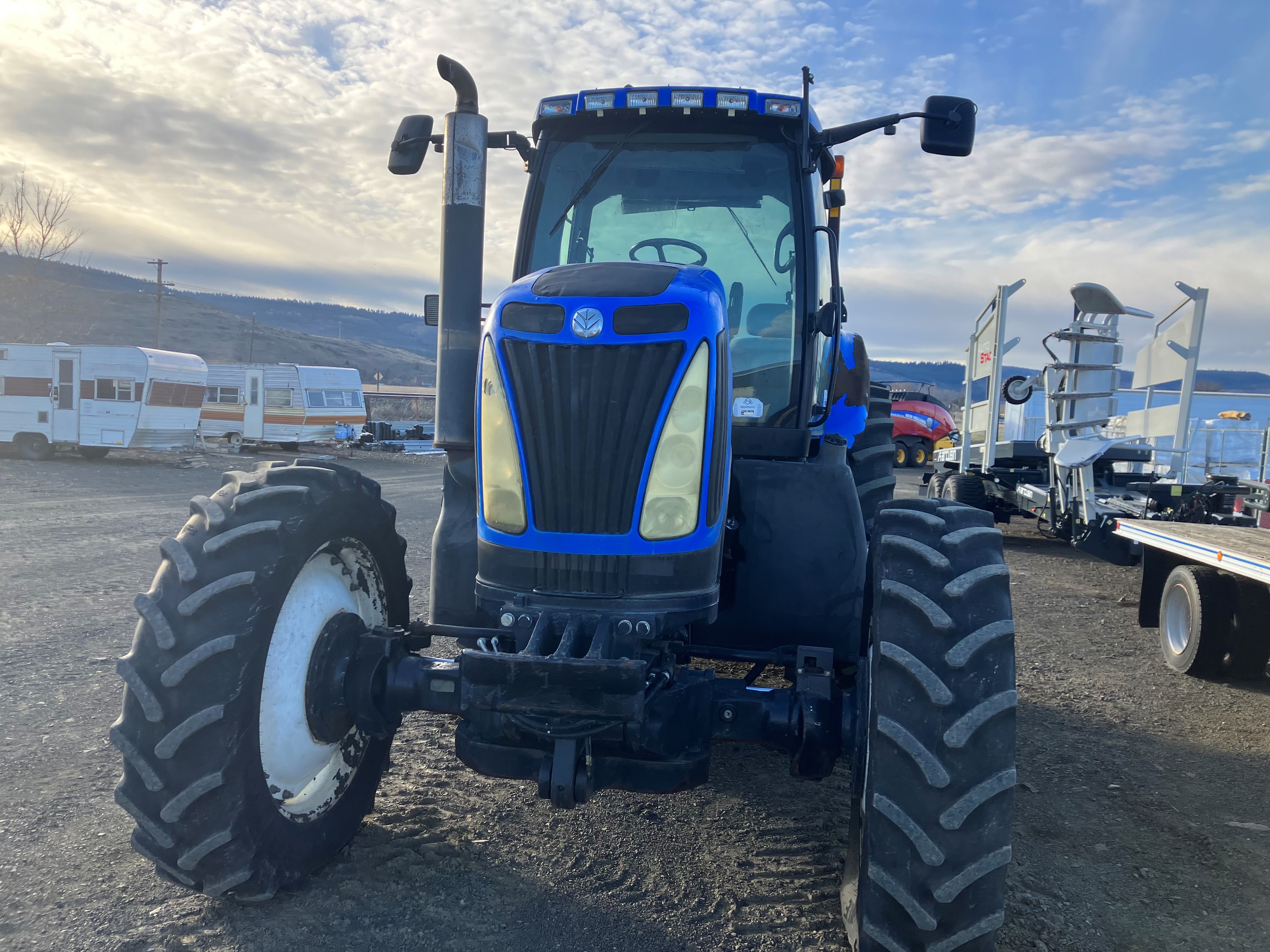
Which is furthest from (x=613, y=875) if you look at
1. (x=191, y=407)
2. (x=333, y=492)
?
(x=191, y=407)

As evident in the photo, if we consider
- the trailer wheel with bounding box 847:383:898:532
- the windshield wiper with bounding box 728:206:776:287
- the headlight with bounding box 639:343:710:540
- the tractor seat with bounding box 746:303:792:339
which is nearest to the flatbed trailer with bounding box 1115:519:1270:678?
the trailer wheel with bounding box 847:383:898:532

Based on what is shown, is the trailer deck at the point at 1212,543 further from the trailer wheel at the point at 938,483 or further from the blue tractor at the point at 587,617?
the trailer wheel at the point at 938,483

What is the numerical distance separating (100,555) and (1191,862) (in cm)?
922

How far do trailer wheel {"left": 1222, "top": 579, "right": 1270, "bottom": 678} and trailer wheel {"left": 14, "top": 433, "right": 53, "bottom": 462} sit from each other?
21.8 m

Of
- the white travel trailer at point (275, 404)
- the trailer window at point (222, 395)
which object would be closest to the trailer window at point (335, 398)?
the white travel trailer at point (275, 404)

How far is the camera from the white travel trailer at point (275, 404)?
2498 centimetres

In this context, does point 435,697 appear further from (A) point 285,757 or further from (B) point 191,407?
(B) point 191,407

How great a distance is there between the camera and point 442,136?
3557 millimetres

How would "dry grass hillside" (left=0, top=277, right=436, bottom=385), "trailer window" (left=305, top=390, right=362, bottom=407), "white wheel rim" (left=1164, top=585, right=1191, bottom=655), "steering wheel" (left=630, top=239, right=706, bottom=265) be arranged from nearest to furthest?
"steering wheel" (left=630, top=239, right=706, bottom=265) < "white wheel rim" (left=1164, top=585, right=1191, bottom=655) < "trailer window" (left=305, top=390, right=362, bottom=407) < "dry grass hillside" (left=0, top=277, right=436, bottom=385)

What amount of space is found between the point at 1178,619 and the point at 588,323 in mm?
5569

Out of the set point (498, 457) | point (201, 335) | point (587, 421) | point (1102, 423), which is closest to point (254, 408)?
point (1102, 423)

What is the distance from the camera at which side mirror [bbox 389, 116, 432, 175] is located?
3.44m

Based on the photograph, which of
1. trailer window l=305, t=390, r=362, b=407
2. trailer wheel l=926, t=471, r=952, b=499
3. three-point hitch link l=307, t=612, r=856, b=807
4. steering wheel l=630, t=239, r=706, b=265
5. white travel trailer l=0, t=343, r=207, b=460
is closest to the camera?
three-point hitch link l=307, t=612, r=856, b=807

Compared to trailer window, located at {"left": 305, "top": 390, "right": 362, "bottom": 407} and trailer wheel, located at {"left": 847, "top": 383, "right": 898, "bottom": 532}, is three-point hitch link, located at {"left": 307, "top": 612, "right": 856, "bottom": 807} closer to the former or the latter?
trailer wheel, located at {"left": 847, "top": 383, "right": 898, "bottom": 532}
